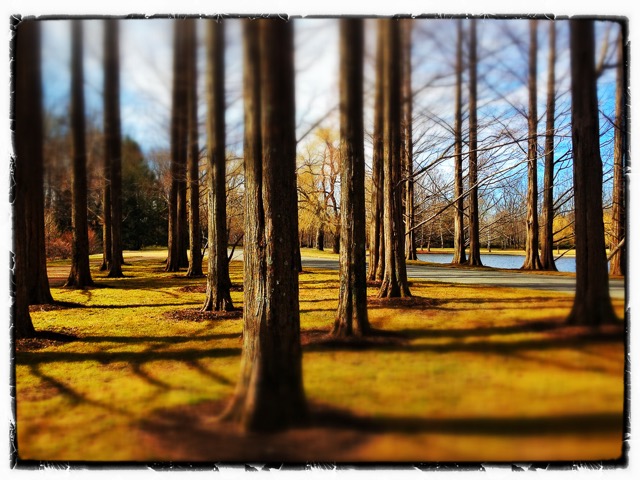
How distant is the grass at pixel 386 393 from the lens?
4.72 feet

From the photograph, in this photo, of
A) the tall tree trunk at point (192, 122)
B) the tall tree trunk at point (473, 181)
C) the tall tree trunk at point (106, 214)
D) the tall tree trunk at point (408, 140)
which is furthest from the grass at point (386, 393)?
the tall tree trunk at point (408, 140)

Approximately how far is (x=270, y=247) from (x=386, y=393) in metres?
0.81

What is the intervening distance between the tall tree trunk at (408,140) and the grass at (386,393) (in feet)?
2.17

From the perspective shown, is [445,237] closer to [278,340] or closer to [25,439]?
[278,340]

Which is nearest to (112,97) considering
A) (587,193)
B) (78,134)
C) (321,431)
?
(78,134)

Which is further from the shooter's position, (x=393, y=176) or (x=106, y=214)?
(x=393, y=176)

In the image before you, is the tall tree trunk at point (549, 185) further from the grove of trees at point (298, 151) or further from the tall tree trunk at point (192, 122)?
the tall tree trunk at point (192, 122)

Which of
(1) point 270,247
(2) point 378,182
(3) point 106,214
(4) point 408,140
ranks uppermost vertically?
(4) point 408,140

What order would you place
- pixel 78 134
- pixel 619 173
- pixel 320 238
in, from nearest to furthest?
pixel 619 173 < pixel 78 134 < pixel 320 238

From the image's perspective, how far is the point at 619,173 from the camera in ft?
5.43

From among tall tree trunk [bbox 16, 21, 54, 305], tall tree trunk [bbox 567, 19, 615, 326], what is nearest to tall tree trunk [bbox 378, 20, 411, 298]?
tall tree trunk [bbox 567, 19, 615, 326]

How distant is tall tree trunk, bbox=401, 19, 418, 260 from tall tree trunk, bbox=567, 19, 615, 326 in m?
0.73

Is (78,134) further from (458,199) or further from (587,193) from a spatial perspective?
(587,193)

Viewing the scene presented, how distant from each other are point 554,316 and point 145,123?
217 cm
